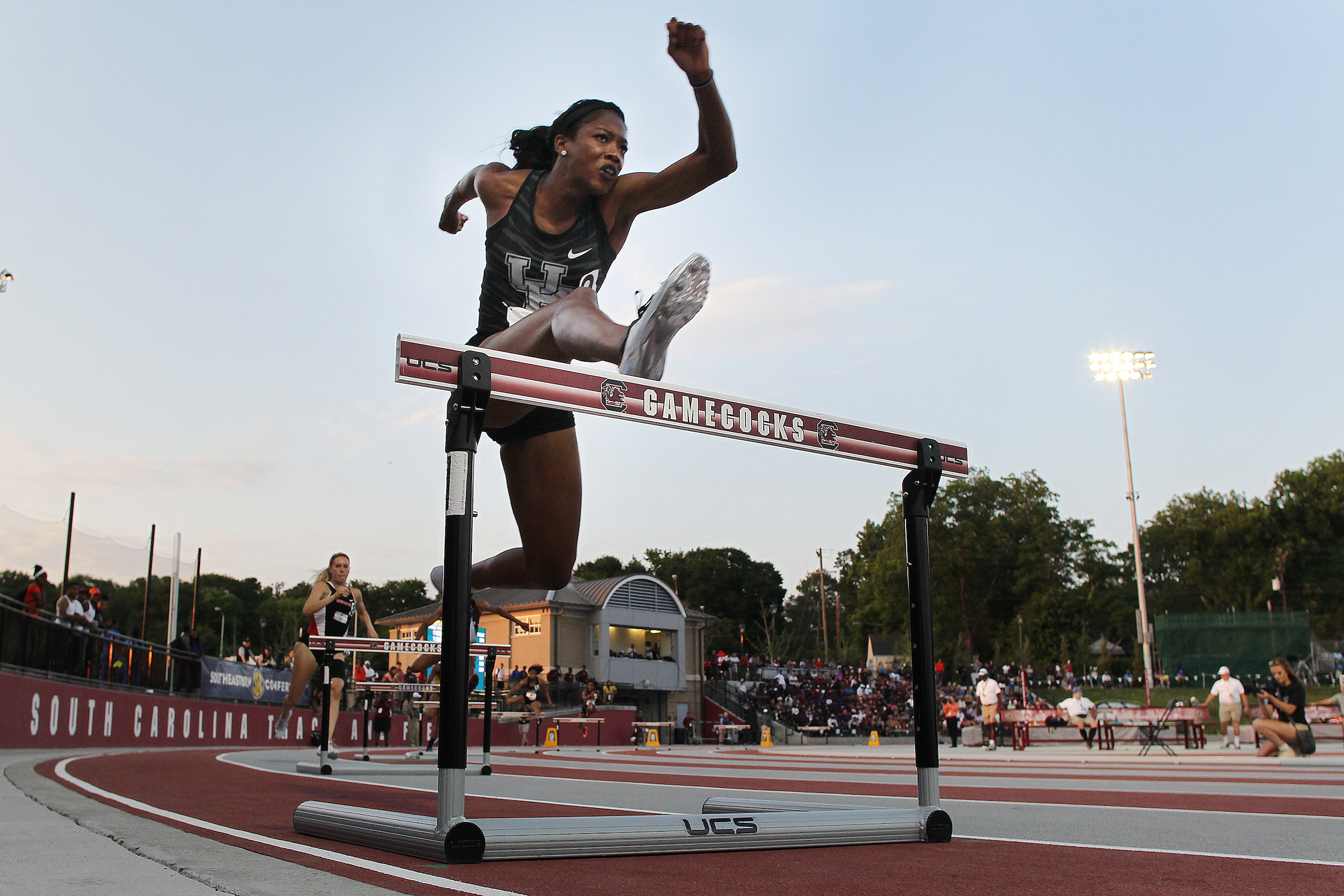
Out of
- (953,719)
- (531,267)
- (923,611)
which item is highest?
(531,267)

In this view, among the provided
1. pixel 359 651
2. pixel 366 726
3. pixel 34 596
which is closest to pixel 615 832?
pixel 359 651

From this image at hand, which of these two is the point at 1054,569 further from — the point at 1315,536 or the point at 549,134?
the point at 549,134

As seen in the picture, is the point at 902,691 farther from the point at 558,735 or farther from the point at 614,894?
the point at 614,894

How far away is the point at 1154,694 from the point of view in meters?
36.3

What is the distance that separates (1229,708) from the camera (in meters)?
16.4

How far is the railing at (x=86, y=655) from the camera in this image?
578 inches

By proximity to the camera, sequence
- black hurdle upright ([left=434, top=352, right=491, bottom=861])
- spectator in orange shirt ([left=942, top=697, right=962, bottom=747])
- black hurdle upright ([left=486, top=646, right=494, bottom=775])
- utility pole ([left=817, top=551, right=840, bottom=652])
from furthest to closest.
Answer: utility pole ([left=817, top=551, right=840, bottom=652]) < spectator in orange shirt ([left=942, top=697, right=962, bottom=747]) < black hurdle upright ([left=486, top=646, right=494, bottom=775]) < black hurdle upright ([left=434, top=352, right=491, bottom=861])

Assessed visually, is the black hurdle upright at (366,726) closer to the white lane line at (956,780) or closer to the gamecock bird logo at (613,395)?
the white lane line at (956,780)

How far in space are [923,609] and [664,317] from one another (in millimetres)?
1556

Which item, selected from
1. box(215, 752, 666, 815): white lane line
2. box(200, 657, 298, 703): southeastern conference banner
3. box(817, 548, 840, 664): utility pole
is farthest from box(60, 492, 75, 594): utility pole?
box(817, 548, 840, 664): utility pole

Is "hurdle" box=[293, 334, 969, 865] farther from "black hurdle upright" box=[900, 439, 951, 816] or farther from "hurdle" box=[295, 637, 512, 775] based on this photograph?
"hurdle" box=[295, 637, 512, 775]

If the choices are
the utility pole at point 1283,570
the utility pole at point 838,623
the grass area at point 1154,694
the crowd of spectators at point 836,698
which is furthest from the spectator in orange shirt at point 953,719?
the utility pole at point 1283,570

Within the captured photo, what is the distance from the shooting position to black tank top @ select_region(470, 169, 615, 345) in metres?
4.02

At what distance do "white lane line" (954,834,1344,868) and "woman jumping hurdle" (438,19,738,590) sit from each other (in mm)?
2044
